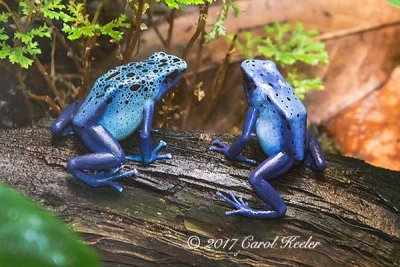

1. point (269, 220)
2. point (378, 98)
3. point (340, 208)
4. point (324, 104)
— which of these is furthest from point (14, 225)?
point (378, 98)

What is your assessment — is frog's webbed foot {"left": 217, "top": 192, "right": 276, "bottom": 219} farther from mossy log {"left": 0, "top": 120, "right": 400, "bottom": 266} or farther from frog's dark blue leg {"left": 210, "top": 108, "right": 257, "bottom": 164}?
frog's dark blue leg {"left": 210, "top": 108, "right": 257, "bottom": 164}

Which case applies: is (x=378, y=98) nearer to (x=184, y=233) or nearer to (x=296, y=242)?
(x=296, y=242)

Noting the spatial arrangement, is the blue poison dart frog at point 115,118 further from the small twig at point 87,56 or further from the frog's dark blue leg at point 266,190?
the frog's dark blue leg at point 266,190

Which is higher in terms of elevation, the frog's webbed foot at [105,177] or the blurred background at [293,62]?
the blurred background at [293,62]

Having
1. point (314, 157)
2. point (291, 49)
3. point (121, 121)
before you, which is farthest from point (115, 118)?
point (291, 49)

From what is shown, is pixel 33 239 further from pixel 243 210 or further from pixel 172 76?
pixel 172 76

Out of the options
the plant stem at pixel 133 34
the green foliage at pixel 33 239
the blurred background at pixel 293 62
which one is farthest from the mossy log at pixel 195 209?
the green foliage at pixel 33 239
